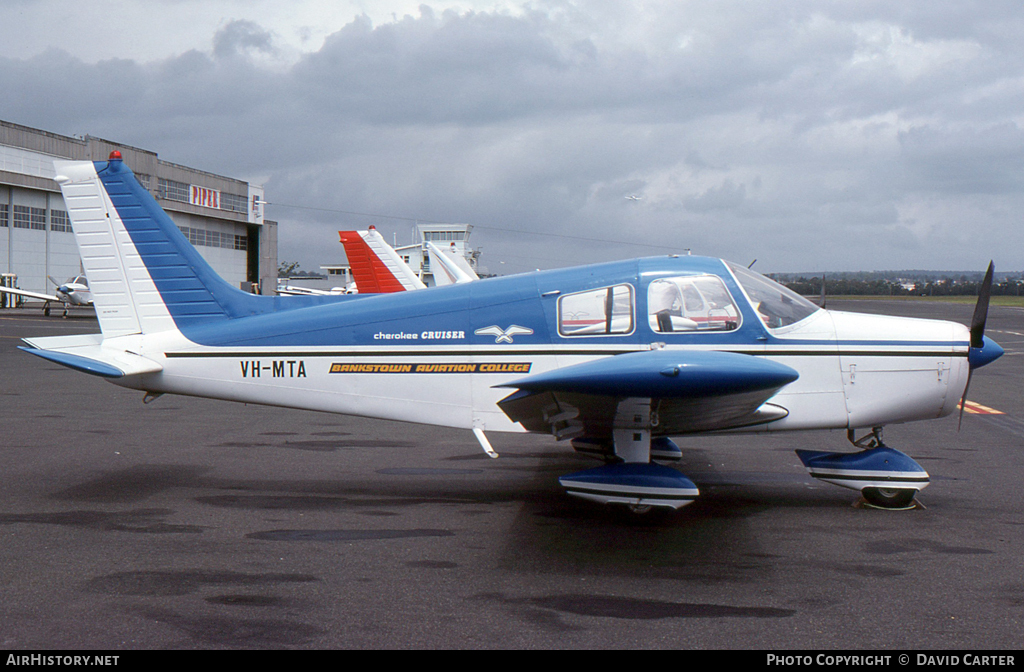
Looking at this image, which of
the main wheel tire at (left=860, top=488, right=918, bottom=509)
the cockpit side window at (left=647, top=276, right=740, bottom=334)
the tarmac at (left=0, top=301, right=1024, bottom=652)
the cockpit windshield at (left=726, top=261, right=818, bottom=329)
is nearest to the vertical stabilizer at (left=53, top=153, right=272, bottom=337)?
the tarmac at (left=0, top=301, right=1024, bottom=652)

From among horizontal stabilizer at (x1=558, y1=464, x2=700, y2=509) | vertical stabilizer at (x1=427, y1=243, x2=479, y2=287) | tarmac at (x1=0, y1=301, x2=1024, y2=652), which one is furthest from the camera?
vertical stabilizer at (x1=427, y1=243, x2=479, y2=287)

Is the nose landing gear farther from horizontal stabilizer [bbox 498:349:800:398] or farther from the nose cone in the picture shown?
horizontal stabilizer [bbox 498:349:800:398]

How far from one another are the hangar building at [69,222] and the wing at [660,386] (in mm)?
43330

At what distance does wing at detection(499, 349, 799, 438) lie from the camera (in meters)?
4.56

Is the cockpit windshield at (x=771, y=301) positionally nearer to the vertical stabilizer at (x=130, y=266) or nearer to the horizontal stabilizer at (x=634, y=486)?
the horizontal stabilizer at (x=634, y=486)

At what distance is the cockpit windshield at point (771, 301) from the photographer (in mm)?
6195

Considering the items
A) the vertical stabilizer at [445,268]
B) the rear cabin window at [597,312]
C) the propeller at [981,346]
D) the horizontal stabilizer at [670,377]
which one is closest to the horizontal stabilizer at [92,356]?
the rear cabin window at [597,312]

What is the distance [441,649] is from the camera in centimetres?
369

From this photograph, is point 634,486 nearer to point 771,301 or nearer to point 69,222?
point 771,301

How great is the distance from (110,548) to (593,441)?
165 inches

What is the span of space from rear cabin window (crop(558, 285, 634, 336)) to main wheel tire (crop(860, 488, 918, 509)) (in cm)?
239

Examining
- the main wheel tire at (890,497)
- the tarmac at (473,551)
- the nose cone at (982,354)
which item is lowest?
the tarmac at (473,551)

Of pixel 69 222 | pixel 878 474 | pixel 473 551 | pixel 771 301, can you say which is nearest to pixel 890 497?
pixel 878 474
